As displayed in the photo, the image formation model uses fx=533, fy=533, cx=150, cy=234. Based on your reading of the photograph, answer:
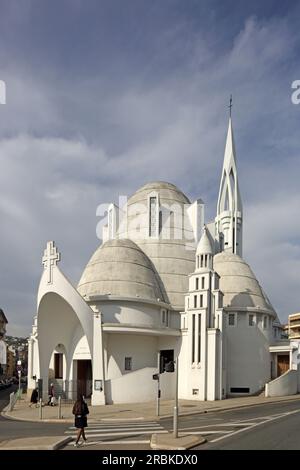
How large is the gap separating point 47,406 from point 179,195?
28.5 m

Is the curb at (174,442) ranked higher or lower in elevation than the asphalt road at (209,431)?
higher

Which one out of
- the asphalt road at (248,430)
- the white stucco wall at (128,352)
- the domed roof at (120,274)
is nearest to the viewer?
the asphalt road at (248,430)

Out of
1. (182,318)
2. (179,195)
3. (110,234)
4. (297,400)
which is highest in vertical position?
(179,195)

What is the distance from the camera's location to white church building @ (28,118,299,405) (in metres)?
39.3

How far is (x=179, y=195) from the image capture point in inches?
2301

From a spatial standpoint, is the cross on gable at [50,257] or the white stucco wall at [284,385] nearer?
the cross on gable at [50,257]

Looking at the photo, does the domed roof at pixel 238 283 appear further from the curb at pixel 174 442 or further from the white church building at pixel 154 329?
the curb at pixel 174 442

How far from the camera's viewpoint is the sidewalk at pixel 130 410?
2879cm

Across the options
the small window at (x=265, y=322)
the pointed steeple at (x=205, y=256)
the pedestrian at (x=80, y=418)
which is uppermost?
the pointed steeple at (x=205, y=256)

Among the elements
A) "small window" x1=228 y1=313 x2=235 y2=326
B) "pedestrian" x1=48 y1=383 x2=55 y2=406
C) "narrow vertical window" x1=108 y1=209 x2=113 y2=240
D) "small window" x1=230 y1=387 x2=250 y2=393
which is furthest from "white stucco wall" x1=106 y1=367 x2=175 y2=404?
"narrow vertical window" x1=108 y1=209 x2=113 y2=240

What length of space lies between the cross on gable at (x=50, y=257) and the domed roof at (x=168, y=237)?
44.3 feet

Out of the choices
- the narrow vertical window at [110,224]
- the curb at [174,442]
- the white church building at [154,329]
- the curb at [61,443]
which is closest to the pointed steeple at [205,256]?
the white church building at [154,329]
